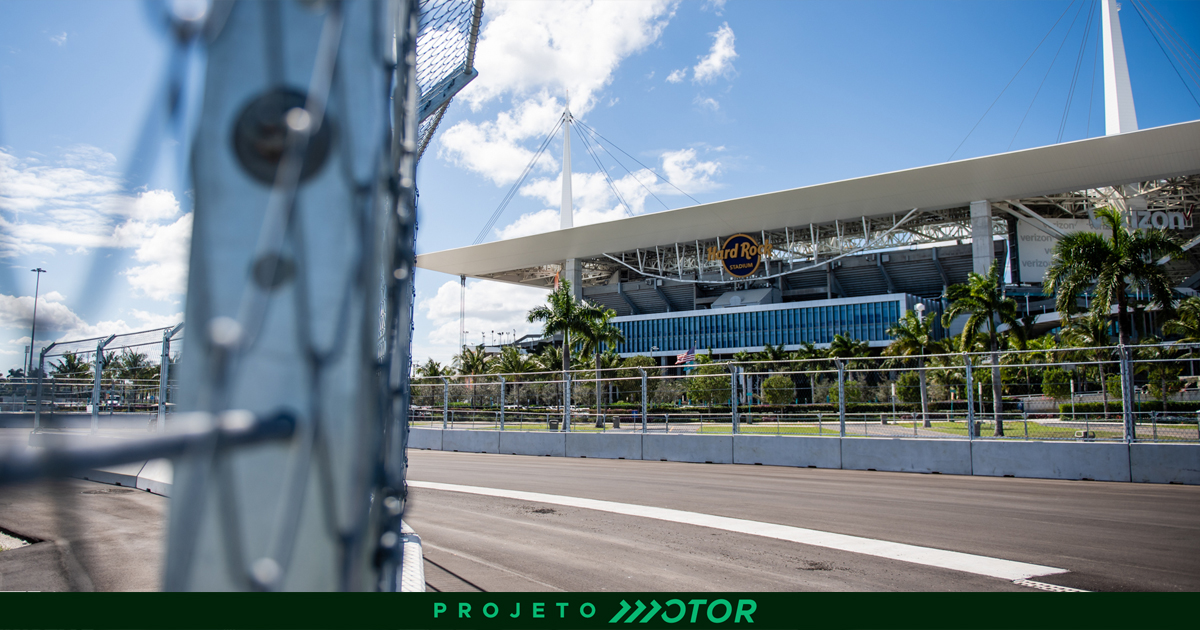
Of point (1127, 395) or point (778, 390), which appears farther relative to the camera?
point (778, 390)

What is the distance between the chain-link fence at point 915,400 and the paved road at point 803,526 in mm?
1735

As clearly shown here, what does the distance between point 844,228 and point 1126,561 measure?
220 feet

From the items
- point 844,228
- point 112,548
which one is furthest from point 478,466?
point 844,228

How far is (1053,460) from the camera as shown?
42.2 feet

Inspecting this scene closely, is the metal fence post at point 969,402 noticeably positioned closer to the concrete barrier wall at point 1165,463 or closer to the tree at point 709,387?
the concrete barrier wall at point 1165,463

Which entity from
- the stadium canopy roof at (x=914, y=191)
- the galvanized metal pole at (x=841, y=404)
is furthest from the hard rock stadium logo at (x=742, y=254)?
the galvanized metal pole at (x=841, y=404)

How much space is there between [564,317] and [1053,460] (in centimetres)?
A: 3175

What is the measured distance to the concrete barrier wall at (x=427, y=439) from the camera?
76.3ft

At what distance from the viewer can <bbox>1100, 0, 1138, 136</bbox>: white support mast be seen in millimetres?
65000

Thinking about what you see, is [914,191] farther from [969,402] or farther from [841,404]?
[969,402]

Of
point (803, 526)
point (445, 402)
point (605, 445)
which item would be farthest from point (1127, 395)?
point (445, 402)

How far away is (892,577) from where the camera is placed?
5195 mm

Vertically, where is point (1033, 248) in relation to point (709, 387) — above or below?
above
